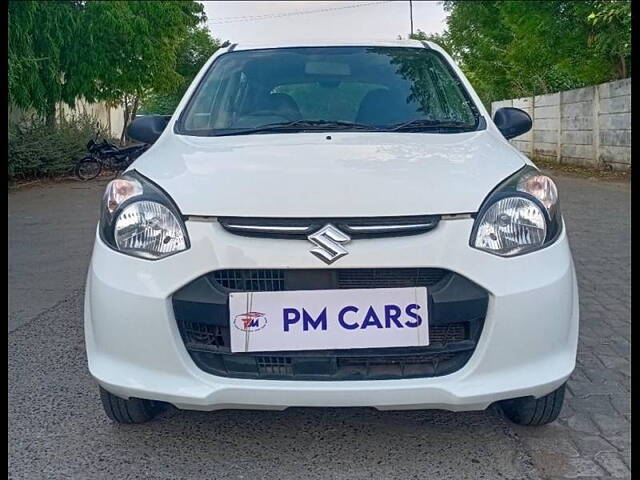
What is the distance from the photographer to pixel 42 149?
14141 mm

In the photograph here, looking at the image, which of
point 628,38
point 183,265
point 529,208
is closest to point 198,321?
point 183,265

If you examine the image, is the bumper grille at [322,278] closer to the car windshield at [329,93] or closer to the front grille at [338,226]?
the front grille at [338,226]

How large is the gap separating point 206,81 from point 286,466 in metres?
2.11

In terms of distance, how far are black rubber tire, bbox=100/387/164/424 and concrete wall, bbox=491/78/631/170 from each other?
1155cm

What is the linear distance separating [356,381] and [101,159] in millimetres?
14231

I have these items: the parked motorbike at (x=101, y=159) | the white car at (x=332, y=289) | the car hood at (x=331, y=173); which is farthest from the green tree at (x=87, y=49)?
the white car at (x=332, y=289)

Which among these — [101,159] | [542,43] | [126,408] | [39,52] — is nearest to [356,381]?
[126,408]

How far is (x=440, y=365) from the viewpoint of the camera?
2369 millimetres

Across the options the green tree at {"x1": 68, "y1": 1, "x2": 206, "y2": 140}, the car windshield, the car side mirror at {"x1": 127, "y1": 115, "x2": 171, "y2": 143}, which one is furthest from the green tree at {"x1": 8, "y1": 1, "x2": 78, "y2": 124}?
the car windshield

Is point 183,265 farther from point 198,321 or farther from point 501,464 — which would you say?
point 501,464

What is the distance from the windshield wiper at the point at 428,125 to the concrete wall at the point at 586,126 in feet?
33.9

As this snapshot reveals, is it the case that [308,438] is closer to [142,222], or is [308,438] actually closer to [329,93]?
[142,222]

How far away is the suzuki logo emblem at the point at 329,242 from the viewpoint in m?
2.26

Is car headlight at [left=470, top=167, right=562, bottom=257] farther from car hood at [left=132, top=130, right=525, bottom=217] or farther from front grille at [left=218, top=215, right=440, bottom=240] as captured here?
front grille at [left=218, top=215, right=440, bottom=240]
